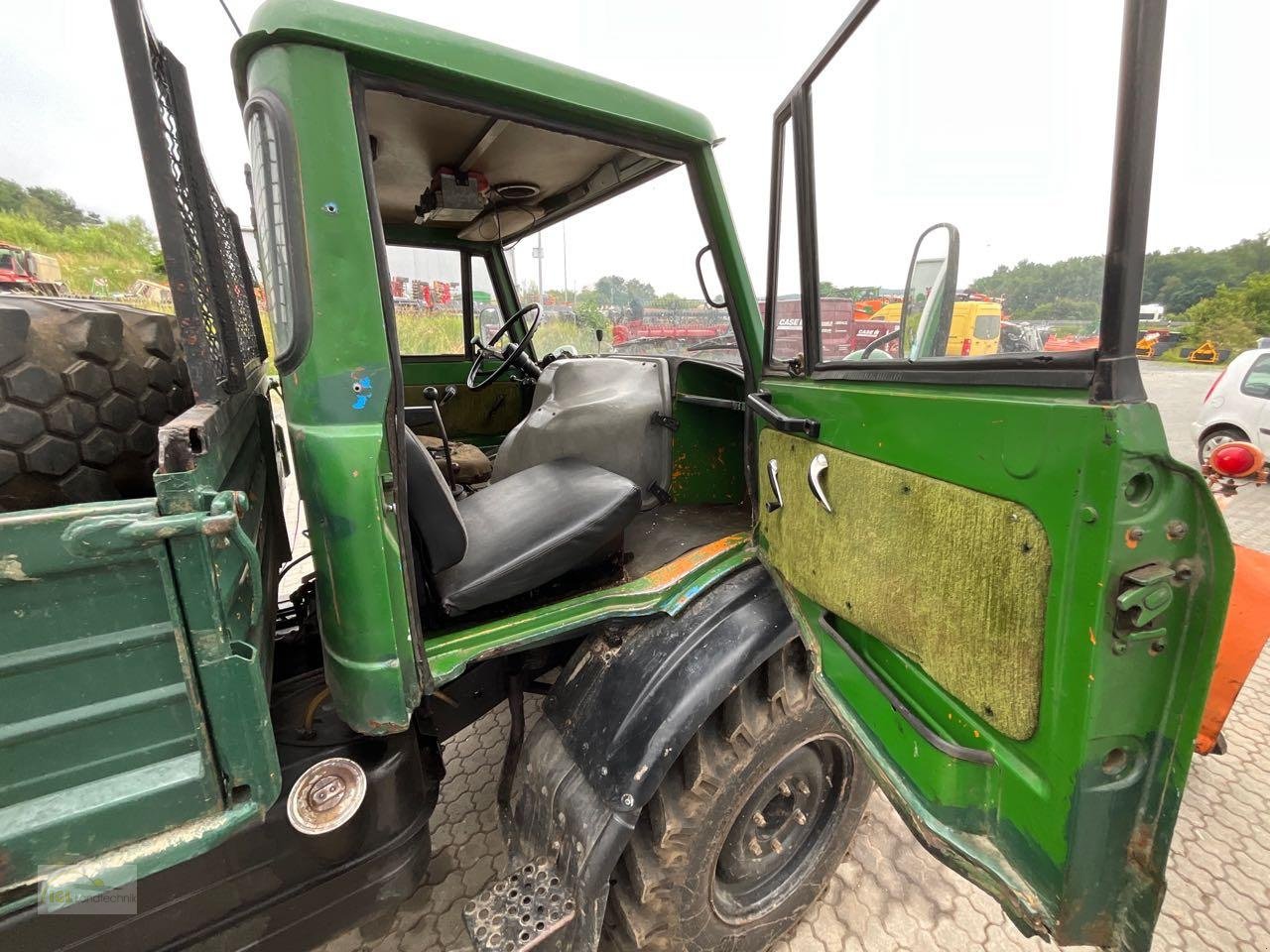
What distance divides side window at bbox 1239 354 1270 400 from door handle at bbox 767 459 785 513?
24.3ft

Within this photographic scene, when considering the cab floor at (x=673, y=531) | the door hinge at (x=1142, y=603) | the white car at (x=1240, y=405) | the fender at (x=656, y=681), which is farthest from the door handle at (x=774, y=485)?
the white car at (x=1240, y=405)

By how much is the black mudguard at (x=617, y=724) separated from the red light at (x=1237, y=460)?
1784mm

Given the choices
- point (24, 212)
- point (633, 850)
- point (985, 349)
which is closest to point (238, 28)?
point (24, 212)

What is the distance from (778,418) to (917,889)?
178cm

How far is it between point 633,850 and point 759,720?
1.57 ft

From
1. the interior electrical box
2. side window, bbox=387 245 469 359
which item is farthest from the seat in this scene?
side window, bbox=387 245 469 359

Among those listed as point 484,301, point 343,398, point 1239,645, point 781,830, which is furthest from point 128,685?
point 484,301

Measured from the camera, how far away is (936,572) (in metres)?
1.18

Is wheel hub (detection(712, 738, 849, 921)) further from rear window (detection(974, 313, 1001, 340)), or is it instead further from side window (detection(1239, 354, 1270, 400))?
side window (detection(1239, 354, 1270, 400))

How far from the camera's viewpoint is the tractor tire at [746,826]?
5.05 ft

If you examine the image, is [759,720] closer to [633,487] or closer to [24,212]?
[633,487]

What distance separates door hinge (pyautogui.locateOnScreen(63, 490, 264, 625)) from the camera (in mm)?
843

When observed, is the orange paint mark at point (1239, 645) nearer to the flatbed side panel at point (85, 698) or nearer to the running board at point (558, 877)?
the running board at point (558, 877)

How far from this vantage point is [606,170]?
2039 millimetres
